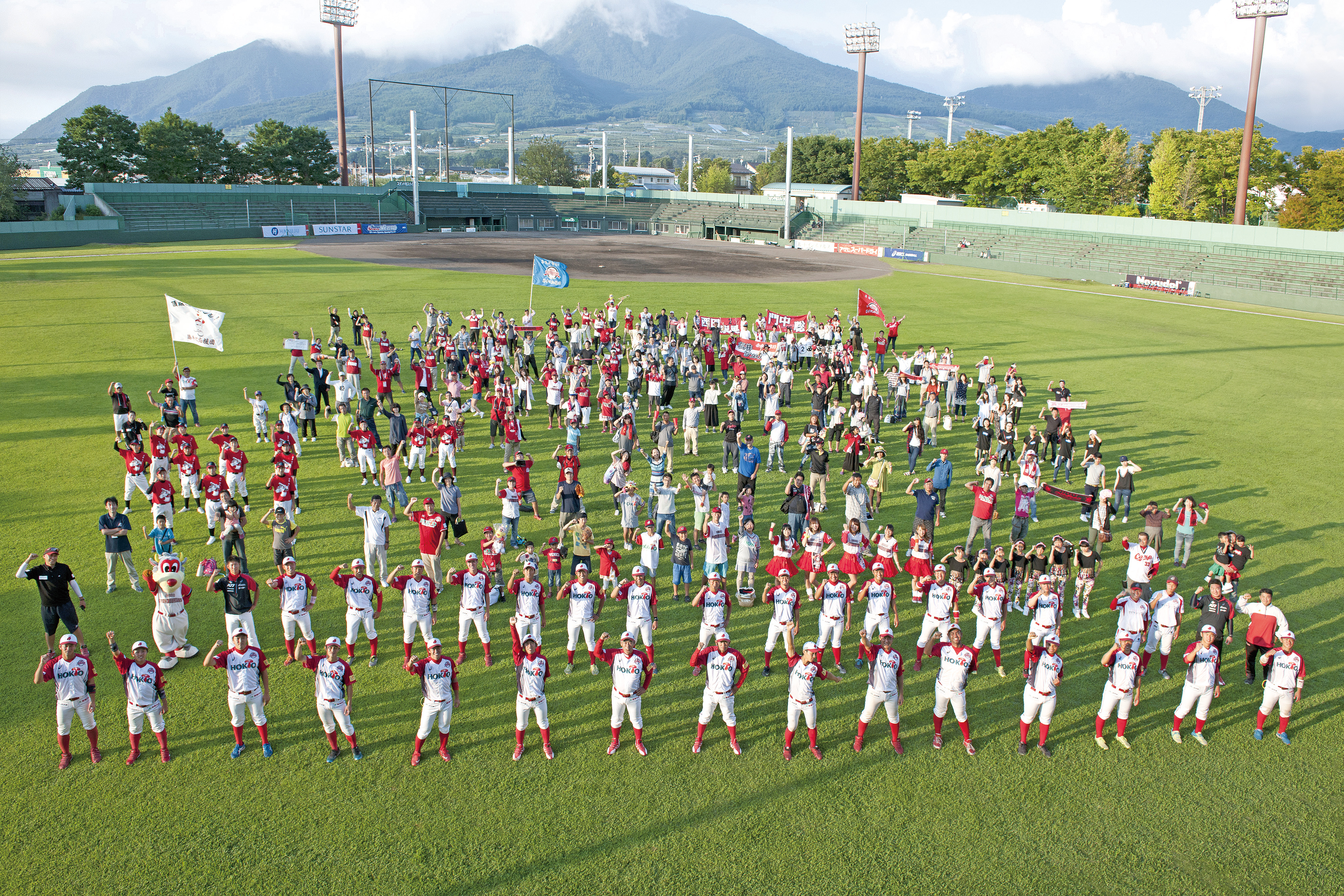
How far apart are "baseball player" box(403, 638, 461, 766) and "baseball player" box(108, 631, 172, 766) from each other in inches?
105

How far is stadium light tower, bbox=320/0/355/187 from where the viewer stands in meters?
90.2

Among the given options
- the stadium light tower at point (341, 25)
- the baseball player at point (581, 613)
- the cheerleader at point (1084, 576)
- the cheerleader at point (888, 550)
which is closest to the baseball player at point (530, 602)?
the baseball player at point (581, 613)

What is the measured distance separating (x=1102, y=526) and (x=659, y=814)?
1041cm

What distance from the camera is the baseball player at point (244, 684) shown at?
8.91 metres

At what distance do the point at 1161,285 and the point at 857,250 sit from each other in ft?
91.2

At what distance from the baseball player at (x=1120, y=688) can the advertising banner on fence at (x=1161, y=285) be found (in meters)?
53.6

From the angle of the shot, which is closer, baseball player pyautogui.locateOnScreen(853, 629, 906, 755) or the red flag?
baseball player pyautogui.locateOnScreen(853, 629, 906, 755)

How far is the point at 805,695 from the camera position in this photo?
9.27 metres

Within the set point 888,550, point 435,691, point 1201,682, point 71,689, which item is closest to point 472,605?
point 435,691

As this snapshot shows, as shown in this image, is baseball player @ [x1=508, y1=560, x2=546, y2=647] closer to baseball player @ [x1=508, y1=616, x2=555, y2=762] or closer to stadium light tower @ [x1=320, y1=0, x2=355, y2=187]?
baseball player @ [x1=508, y1=616, x2=555, y2=762]

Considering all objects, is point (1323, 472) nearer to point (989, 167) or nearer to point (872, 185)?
point (989, 167)

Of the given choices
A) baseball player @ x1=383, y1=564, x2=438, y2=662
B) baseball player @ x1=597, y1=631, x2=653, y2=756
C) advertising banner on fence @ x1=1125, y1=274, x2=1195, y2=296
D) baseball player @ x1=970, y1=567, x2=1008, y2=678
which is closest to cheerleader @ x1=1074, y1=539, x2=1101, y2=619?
baseball player @ x1=970, y1=567, x2=1008, y2=678

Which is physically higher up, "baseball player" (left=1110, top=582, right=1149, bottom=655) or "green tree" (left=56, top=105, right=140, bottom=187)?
"green tree" (left=56, top=105, right=140, bottom=187)

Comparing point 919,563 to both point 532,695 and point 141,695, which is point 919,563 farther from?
point 141,695
